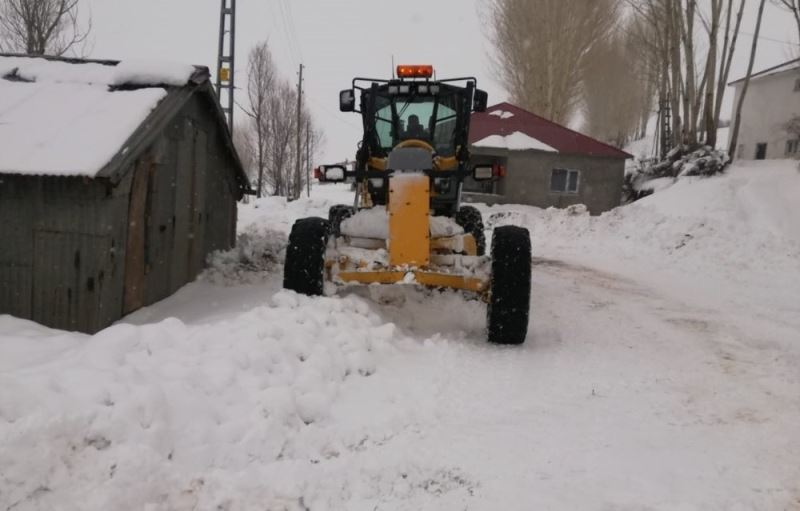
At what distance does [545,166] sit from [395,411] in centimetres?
2184

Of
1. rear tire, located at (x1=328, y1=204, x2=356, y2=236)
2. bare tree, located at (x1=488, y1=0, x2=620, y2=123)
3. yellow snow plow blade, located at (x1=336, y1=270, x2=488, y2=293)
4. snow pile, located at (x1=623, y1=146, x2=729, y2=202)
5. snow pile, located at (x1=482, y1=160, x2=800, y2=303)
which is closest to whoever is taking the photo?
yellow snow plow blade, located at (x1=336, y1=270, x2=488, y2=293)

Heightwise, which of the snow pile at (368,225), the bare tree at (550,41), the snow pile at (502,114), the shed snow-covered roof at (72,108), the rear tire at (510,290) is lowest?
the rear tire at (510,290)

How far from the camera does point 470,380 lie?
486 centimetres

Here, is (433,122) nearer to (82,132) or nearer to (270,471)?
(82,132)

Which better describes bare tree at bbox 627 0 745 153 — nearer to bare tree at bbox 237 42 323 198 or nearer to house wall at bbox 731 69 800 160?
house wall at bbox 731 69 800 160

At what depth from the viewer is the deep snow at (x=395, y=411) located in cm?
299

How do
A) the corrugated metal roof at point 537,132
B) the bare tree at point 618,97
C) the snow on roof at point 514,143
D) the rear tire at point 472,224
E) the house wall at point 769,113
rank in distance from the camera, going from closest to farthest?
1. the rear tire at point 472,224
2. the snow on roof at point 514,143
3. the corrugated metal roof at point 537,132
4. the house wall at point 769,113
5. the bare tree at point 618,97

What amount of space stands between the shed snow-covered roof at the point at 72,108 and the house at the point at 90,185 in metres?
0.01

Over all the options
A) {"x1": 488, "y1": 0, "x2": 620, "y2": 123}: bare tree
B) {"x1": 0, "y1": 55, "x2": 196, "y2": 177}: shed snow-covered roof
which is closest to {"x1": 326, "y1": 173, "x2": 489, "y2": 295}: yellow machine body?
{"x1": 0, "y1": 55, "x2": 196, "y2": 177}: shed snow-covered roof

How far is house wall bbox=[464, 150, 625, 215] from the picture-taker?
Result: 2441 centimetres

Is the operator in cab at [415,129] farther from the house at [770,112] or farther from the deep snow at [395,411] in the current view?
the house at [770,112]

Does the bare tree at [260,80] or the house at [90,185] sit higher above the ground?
the bare tree at [260,80]

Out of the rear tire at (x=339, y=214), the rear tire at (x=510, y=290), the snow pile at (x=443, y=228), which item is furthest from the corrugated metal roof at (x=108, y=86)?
the rear tire at (x=510, y=290)

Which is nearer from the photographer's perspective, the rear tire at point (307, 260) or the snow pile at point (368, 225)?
the rear tire at point (307, 260)
